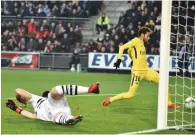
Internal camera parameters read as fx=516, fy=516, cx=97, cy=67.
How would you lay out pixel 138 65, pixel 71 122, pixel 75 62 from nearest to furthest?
pixel 71 122 → pixel 138 65 → pixel 75 62

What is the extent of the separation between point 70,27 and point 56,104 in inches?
712

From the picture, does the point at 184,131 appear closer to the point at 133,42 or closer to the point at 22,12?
the point at 133,42

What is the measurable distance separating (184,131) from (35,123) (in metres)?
2.50

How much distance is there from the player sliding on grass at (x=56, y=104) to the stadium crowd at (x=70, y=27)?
14.5 metres

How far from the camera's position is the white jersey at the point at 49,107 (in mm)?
8445

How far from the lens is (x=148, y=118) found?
981 centimetres

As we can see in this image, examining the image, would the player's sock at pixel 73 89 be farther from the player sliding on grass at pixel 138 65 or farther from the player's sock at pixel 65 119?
the player sliding on grass at pixel 138 65

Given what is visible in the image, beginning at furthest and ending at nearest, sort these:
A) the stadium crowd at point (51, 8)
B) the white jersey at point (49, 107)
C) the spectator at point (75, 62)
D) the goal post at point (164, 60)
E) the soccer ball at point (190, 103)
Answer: the stadium crowd at point (51, 8) → the spectator at point (75, 62) → the soccer ball at point (190, 103) → the white jersey at point (49, 107) → the goal post at point (164, 60)

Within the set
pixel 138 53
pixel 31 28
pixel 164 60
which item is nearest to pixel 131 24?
pixel 31 28

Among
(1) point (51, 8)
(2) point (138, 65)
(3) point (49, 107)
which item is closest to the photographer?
(3) point (49, 107)

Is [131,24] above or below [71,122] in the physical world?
above

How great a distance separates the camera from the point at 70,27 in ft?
86.3

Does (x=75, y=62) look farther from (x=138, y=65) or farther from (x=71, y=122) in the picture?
(x=71, y=122)

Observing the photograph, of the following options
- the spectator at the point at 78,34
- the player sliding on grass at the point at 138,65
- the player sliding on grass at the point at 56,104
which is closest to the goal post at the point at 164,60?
the player sliding on grass at the point at 56,104
